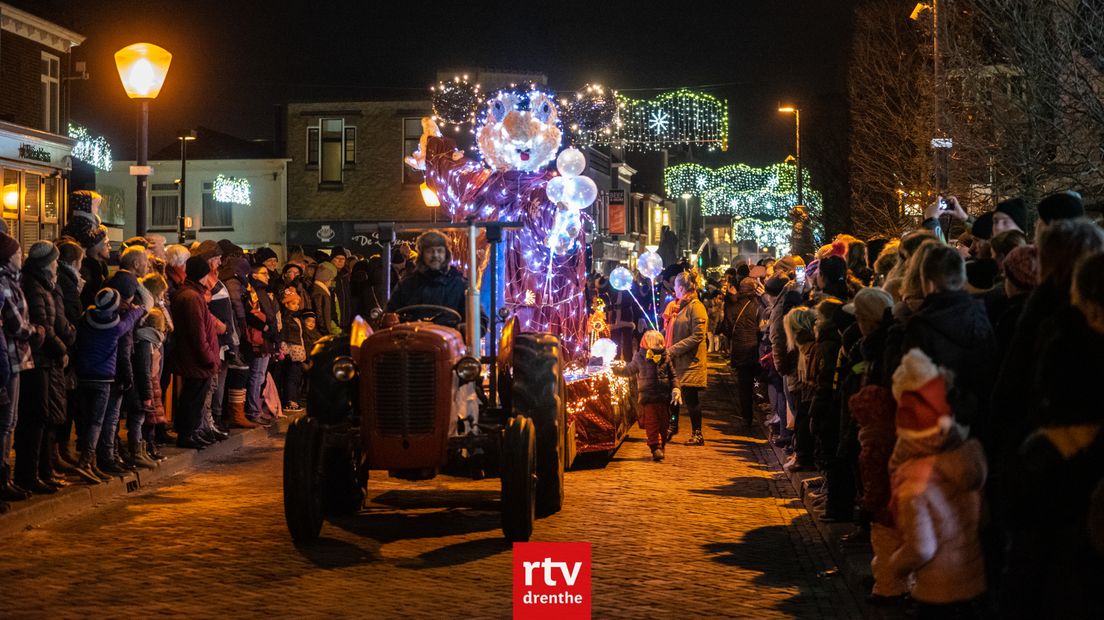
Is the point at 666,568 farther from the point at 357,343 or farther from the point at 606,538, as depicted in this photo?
the point at 357,343

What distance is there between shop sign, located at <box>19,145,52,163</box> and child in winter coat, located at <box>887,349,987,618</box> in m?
29.4

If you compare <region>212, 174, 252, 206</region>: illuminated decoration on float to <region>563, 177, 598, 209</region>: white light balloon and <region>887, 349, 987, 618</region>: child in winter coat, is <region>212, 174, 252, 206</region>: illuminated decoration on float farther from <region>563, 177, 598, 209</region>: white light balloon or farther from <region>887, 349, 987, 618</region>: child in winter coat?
<region>887, 349, 987, 618</region>: child in winter coat

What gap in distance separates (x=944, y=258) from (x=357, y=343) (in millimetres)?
4979

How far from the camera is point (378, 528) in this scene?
1043 cm

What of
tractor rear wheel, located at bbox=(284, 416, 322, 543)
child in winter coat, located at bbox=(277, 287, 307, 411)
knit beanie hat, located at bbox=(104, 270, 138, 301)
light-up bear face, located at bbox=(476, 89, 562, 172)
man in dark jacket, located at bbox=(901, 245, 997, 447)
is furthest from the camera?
child in winter coat, located at bbox=(277, 287, 307, 411)

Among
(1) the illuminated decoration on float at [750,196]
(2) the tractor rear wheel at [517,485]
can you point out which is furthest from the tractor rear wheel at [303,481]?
(1) the illuminated decoration on float at [750,196]

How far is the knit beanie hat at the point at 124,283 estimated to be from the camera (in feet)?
40.7

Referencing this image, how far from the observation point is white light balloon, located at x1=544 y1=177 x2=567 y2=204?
1573 centimetres

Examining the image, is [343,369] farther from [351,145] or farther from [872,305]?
[351,145]

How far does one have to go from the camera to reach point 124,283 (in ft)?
40.8

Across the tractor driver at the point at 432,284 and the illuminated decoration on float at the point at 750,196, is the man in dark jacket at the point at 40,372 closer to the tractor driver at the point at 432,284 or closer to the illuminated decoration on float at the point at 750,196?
the tractor driver at the point at 432,284

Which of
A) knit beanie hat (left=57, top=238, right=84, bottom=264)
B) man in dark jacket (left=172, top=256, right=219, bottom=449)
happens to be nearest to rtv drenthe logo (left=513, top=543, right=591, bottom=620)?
knit beanie hat (left=57, top=238, right=84, bottom=264)

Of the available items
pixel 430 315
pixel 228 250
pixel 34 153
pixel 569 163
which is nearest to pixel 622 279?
pixel 569 163

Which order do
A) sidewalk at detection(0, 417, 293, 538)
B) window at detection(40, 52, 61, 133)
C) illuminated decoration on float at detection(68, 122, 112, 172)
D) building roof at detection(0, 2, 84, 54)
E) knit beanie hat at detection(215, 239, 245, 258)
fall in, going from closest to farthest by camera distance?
sidewalk at detection(0, 417, 293, 538) < knit beanie hat at detection(215, 239, 245, 258) < building roof at detection(0, 2, 84, 54) < window at detection(40, 52, 61, 133) < illuminated decoration on float at detection(68, 122, 112, 172)
